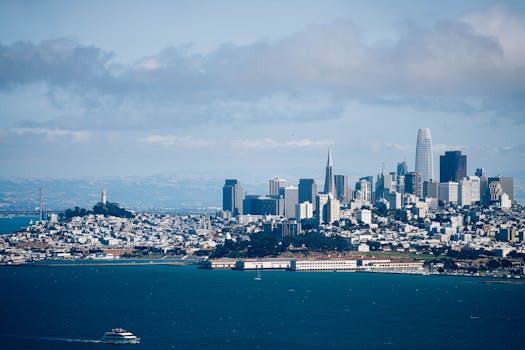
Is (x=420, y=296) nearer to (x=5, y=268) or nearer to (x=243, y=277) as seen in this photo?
(x=243, y=277)

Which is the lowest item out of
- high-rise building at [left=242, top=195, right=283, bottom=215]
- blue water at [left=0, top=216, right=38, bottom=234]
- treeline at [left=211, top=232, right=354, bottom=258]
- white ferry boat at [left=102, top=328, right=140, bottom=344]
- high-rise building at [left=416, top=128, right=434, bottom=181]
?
white ferry boat at [left=102, top=328, right=140, bottom=344]

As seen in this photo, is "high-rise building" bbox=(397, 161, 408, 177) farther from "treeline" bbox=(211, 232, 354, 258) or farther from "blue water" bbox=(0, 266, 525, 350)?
"blue water" bbox=(0, 266, 525, 350)

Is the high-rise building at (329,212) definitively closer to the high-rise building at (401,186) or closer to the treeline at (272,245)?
the treeline at (272,245)

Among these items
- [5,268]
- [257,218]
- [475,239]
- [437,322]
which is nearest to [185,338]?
[437,322]

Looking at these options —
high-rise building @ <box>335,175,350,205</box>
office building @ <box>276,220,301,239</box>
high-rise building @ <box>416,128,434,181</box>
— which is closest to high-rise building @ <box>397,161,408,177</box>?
high-rise building @ <box>416,128,434,181</box>

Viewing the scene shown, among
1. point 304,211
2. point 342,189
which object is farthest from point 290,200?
point 304,211

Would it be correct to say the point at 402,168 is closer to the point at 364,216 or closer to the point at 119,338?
the point at 364,216

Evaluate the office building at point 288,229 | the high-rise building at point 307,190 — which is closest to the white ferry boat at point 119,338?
the office building at point 288,229
